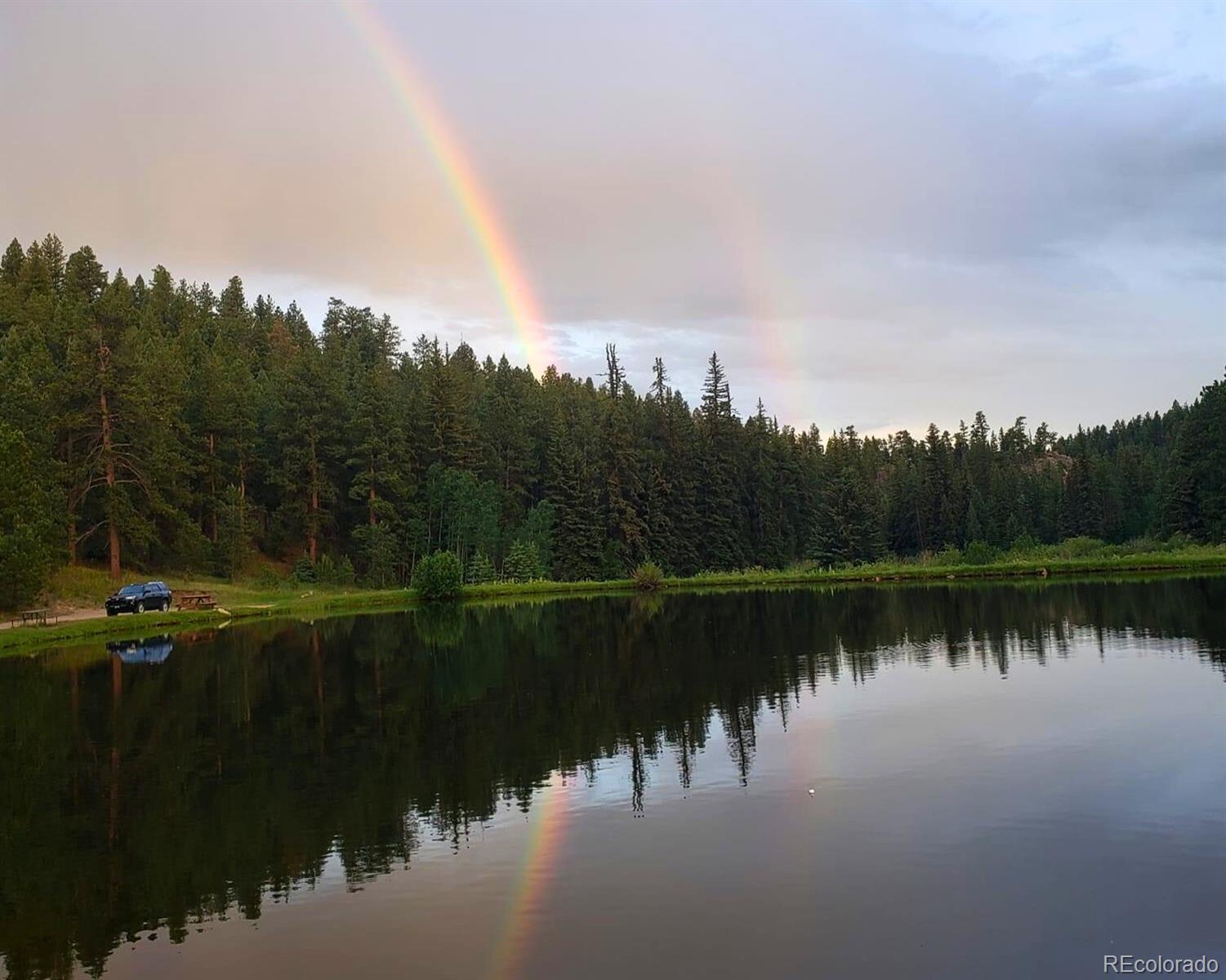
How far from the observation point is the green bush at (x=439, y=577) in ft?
242

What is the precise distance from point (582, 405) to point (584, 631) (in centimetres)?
8631

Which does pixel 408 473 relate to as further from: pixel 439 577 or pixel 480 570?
pixel 439 577

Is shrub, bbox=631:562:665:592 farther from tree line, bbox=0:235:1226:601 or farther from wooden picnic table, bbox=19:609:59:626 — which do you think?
wooden picnic table, bbox=19:609:59:626

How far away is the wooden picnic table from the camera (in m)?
52.8

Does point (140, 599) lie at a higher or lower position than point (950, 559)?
higher

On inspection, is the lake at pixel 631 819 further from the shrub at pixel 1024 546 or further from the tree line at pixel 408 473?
the shrub at pixel 1024 546

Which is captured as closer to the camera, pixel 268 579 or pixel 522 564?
pixel 268 579

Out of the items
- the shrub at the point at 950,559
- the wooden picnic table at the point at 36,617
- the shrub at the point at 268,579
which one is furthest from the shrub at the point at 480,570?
the shrub at the point at 950,559

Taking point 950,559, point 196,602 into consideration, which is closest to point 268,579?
point 196,602

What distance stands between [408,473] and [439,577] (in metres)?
24.0

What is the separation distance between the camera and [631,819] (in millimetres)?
16141

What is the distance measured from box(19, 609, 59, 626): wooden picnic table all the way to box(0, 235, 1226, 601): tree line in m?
1.40

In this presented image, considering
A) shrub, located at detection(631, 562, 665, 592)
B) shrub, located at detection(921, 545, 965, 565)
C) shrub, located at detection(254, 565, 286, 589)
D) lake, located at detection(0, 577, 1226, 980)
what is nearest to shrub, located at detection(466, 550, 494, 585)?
shrub, located at detection(631, 562, 665, 592)

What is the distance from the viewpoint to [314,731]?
24.7m
